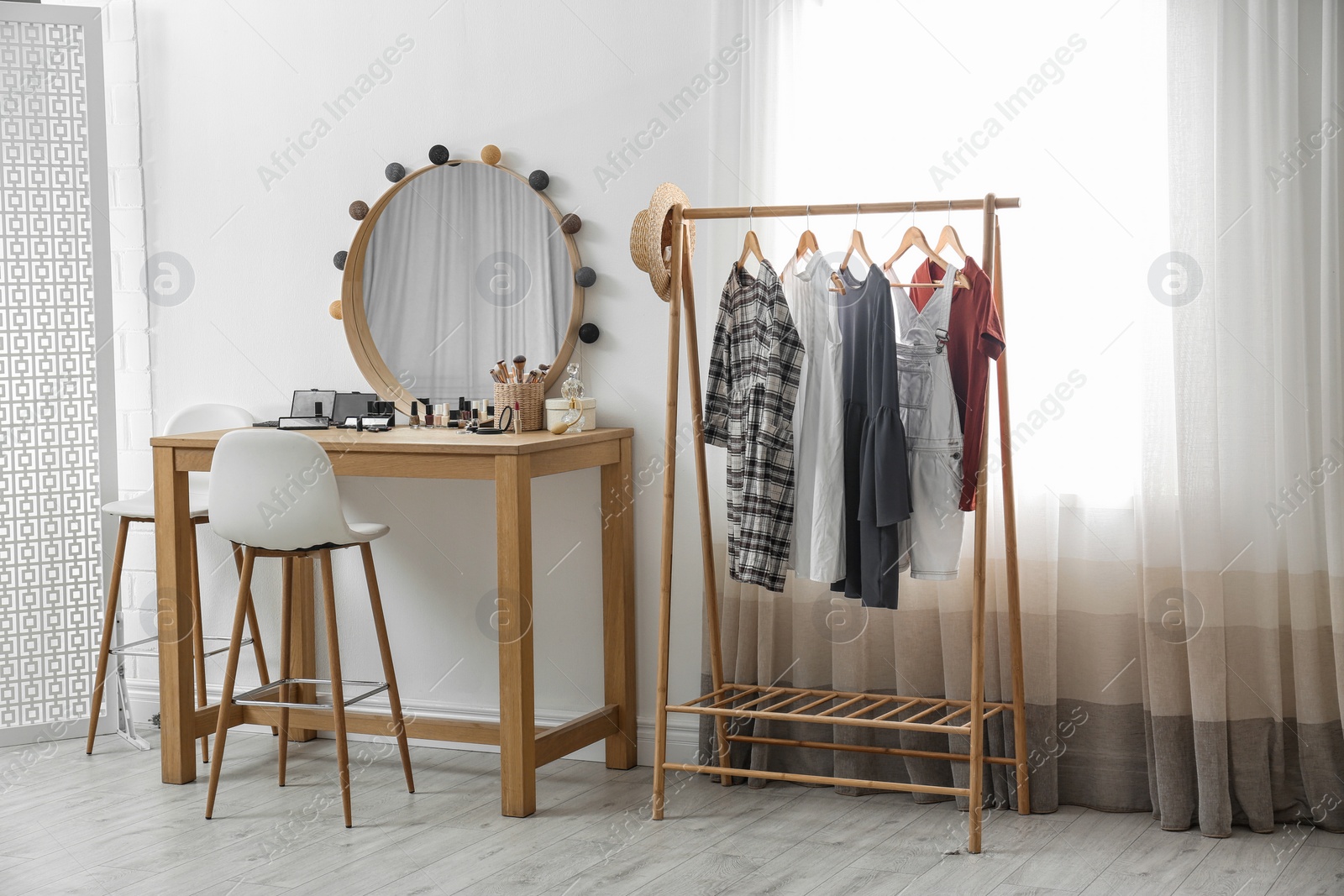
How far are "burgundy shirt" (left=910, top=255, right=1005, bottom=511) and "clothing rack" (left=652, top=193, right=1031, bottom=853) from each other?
0.13 ft

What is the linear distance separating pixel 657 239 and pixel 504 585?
91 centimetres

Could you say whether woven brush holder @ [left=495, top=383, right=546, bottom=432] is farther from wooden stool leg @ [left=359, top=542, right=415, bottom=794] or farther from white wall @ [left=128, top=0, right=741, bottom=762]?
wooden stool leg @ [left=359, top=542, right=415, bottom=794]

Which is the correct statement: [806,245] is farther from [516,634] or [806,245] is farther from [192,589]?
[192,589]

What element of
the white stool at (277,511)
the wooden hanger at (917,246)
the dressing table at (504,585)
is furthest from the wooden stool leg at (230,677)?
the wooden hanger at (917,246)

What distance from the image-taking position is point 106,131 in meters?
3.87

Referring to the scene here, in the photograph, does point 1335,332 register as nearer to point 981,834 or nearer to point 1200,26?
point 1200,26

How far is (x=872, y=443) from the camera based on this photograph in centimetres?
266

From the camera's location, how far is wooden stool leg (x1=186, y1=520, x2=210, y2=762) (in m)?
3.36

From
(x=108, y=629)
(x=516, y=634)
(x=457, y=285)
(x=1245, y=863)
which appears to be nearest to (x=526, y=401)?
(x=457, y=285)

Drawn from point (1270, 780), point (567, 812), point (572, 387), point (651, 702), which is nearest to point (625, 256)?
point (572, 387)

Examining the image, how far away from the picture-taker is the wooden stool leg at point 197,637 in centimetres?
336

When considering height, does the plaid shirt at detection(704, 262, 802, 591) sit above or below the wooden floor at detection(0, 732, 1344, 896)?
above

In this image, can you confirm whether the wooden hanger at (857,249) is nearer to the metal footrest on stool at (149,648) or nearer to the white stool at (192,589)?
the white stool at (192,589)

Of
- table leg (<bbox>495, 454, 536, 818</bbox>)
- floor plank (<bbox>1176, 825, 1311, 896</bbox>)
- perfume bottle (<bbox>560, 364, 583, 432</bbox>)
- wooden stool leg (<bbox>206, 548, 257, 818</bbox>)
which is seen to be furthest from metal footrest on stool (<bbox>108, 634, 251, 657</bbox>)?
floor plank (<bbox>1176, 825, 1311, 896</bbox>)
